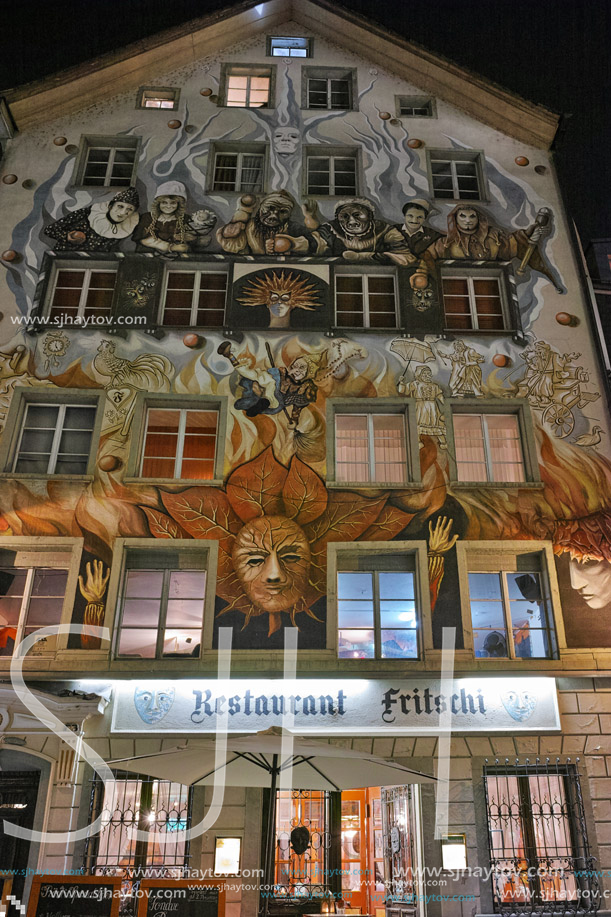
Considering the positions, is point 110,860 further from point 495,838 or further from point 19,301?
point 19,301

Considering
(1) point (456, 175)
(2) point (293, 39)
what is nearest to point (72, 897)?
(1) point (456, 175)

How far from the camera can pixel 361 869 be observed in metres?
13.5

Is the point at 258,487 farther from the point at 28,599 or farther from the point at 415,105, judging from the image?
the point at 415,105

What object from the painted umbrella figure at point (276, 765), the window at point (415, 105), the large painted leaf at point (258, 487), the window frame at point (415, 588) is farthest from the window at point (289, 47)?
the painted umbrella figure at point (276, 765)

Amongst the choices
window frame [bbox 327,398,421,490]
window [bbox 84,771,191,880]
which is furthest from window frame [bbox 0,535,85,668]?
window frame [bbox 327,398,421,490]

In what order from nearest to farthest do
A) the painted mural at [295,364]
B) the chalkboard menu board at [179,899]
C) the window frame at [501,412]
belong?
the chalkboard menu board at [179,899]
the painted mural at [295,364]
the window frame at [501,412]

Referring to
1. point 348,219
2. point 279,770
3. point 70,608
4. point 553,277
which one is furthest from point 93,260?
point 279,770

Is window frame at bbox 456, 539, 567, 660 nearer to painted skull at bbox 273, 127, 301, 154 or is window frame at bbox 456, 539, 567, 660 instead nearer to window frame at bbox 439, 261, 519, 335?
window frame at bbox 439, 261, 519, 335

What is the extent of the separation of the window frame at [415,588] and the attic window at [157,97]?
12029 millimetres

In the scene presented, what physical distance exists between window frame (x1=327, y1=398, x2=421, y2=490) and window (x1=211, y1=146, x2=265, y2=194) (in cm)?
588

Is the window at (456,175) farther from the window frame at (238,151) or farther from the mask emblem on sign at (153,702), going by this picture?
the mask emblem on sign at (153,702)

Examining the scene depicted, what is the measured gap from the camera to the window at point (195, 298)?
15688 millimetres

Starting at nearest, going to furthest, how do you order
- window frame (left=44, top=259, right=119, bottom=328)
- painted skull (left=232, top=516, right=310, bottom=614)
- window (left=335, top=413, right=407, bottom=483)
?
1. painted skull (left=232, top=516, right=310, bottom=614)
2. window (left=335, top=413, right=407, bottom=483)
3. window frame (left=44, top=259, right=119, bottom=328)

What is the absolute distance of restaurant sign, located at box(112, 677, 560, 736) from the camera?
1211 cm
